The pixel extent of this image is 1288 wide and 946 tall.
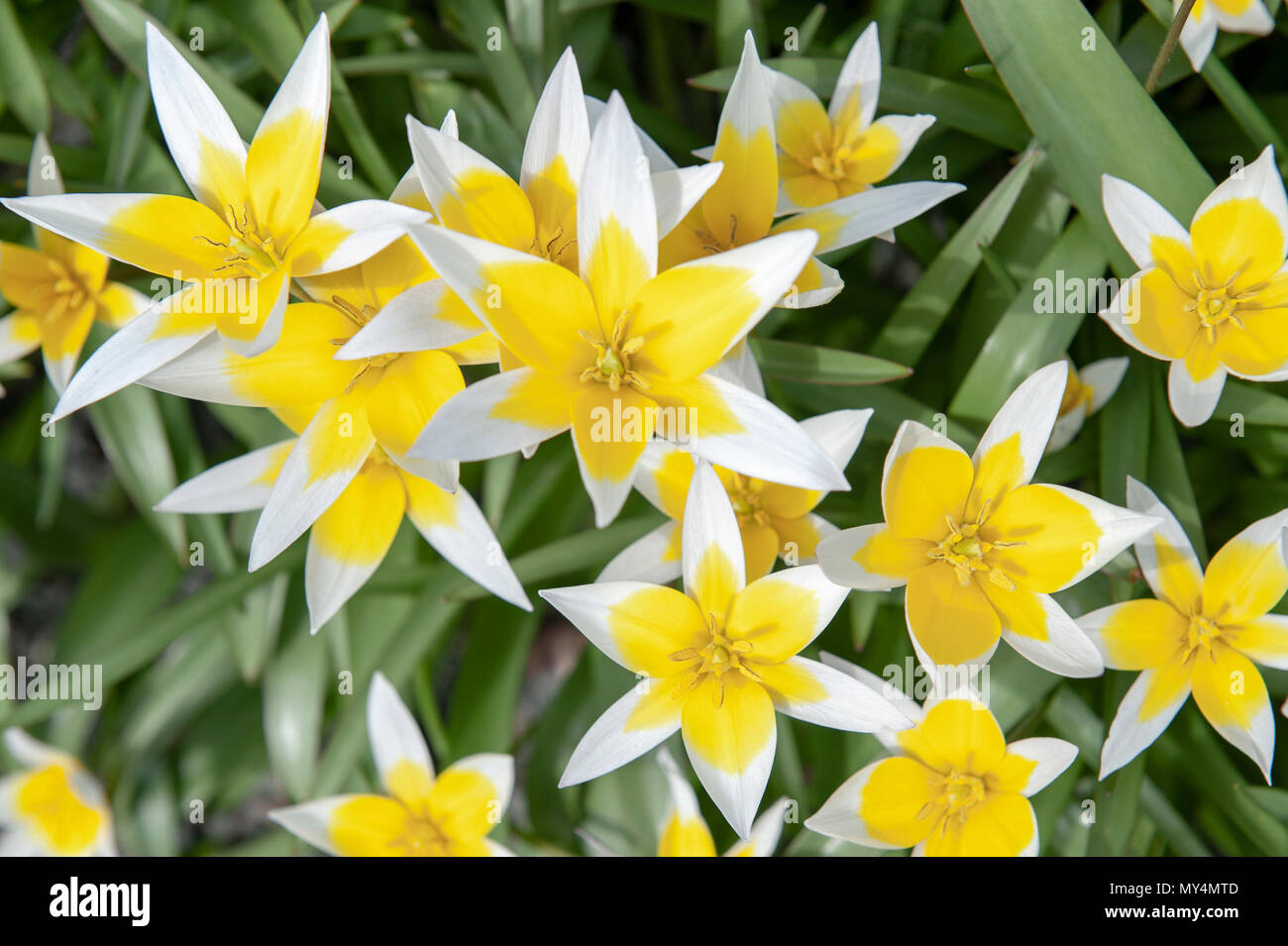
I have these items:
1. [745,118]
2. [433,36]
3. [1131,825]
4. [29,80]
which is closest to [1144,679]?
[1131,825]

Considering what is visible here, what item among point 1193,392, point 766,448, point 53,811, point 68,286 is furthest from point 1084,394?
point 53,811

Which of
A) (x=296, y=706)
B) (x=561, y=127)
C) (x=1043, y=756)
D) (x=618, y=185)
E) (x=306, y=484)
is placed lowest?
(x=1043, y=756)

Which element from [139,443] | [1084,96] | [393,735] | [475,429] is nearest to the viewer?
[475,429]

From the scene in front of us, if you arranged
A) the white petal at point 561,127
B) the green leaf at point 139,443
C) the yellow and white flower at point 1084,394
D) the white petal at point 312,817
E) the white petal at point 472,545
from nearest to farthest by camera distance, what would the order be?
the white petal at point 561,127
the white petal at point 472,545
the yellow and white flower at point 1084,394
the white petal at point 312,817
the green leaf at point 139,443

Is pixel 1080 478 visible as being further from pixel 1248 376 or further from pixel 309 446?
pixel 309 446

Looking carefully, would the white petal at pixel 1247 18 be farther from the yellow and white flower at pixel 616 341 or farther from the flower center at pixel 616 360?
the flower center at pixel 616 360

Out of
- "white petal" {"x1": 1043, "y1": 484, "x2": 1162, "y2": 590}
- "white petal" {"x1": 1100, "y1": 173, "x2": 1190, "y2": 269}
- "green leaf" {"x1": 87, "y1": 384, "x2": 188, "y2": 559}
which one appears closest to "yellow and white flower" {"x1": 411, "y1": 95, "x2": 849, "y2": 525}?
"white petal" {"x1": 1043, "y1": 484, "x2": 1162, "y2": 590}

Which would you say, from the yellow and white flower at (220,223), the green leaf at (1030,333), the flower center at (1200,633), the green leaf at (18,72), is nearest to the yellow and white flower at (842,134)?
the green leaf at (1030,333)

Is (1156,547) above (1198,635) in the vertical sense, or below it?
above

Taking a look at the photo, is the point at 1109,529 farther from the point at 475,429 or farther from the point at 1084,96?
the point at 475,429
